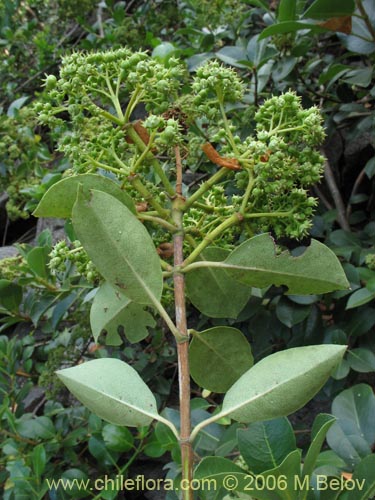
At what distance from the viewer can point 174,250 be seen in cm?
78

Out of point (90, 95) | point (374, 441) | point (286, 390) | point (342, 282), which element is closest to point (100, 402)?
point (286, 390)

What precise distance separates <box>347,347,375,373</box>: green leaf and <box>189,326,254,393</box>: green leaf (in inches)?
28.7

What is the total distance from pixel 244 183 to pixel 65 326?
159cm

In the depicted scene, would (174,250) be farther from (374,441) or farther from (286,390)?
(374,441)

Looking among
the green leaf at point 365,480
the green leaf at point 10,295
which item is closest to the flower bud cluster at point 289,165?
the green leaf at point 365,480

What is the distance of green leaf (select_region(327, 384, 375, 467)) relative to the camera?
113cm

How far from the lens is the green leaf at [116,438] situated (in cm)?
158

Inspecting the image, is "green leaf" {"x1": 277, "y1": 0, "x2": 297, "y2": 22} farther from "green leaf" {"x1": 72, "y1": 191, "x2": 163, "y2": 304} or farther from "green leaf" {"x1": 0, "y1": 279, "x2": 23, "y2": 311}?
"green leaf" {"x1": 0, "y1": 279, "x2": 23, "y2": 311}

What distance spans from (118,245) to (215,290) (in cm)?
22

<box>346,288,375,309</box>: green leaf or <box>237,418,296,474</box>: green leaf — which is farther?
<box>346,288,375,309</box>: green leaf

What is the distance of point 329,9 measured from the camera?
1.35 meters

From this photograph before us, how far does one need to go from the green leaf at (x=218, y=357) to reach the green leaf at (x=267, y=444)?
0.34 feet

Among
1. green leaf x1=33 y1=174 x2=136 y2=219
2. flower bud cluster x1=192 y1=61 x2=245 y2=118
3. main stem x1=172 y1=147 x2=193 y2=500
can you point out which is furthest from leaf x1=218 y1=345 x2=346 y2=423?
flower bud cluster x1=192 y1=61 x2=245 y2=118

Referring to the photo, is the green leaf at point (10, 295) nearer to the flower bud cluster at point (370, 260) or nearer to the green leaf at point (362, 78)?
the flower bud cluster at point (370, 260)
